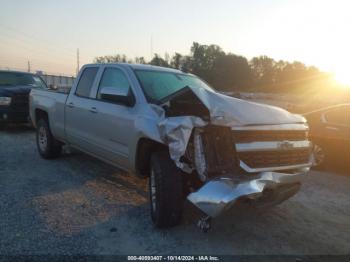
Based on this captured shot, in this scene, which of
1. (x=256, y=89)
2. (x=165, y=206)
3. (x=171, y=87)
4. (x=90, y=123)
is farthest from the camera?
(x=256, y=89)

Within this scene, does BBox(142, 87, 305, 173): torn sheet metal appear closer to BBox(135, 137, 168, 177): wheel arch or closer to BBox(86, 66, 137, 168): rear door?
BBox(135, 137, 168, 177): wheel arch

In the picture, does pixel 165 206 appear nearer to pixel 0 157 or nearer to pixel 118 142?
pixel 118 142

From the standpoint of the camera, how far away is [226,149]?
147 inches

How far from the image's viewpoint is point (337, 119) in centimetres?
752

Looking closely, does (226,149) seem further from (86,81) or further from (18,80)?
(18,80)

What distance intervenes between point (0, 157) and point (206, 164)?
5.34m

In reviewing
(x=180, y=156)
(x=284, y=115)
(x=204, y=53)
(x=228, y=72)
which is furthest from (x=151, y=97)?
(x=204, y=53)

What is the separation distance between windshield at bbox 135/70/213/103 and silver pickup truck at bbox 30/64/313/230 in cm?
2

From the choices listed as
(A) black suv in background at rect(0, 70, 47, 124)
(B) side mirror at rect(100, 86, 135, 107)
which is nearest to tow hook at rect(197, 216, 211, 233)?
(B) side mirror at rect(100, 86, 135, 107)

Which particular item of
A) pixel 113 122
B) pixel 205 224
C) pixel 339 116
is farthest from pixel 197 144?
pixel 339 116

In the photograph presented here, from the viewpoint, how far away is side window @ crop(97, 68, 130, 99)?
5.09m

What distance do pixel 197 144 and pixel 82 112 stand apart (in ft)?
8.99

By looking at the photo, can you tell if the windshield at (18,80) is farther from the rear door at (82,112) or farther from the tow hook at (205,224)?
the tow hook at (205,224)

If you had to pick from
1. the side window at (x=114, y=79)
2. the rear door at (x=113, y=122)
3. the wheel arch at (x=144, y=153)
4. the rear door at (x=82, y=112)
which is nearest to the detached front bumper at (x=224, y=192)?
the wheel arch at (x=144, y=153)
